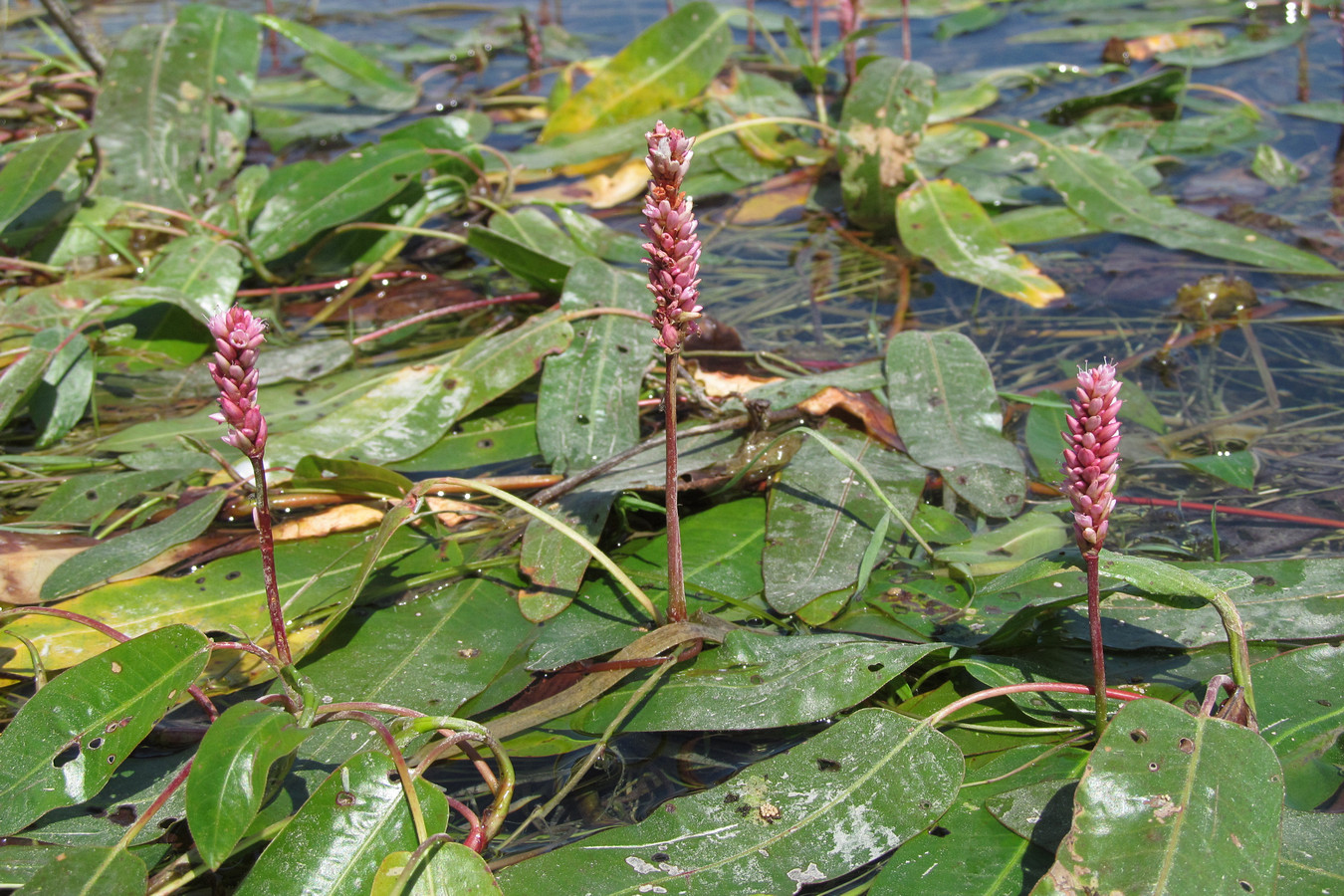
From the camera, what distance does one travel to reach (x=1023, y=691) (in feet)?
4.70

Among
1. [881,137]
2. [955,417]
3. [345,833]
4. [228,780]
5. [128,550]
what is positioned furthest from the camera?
[881,137]

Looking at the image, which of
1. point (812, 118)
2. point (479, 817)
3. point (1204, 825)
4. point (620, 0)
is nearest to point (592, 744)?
point (479, 817)

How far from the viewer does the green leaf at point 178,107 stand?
3.35 m

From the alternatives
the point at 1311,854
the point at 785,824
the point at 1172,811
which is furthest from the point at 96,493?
the point at 1311,854

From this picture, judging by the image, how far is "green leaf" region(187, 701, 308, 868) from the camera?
3.65 ft

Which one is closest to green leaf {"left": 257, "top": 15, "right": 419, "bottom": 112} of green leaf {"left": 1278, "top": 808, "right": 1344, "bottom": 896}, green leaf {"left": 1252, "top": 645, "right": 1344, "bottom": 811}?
green leaf {"left": 1252, "top": 645, "right": 1344, "bottom": 811}

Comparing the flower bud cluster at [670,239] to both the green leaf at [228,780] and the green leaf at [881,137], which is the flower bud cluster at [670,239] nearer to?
the green leaf at [228,780]

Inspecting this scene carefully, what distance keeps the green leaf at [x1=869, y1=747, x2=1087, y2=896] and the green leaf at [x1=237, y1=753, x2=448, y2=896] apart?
0.59 m

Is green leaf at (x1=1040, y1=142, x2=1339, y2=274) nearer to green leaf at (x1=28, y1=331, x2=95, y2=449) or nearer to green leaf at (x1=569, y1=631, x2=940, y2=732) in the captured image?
green leaf at (x1=569, y1=631, x2=940, y2=732)

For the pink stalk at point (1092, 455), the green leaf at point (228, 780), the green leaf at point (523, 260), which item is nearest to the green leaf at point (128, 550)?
the green leaf at point (228, 780)

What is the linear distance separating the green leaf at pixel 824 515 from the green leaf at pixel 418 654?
485mm

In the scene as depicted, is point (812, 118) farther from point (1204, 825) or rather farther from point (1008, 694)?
point (1204, 825)

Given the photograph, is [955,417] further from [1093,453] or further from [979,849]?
[979,849]

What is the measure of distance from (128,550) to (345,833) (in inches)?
36.5
